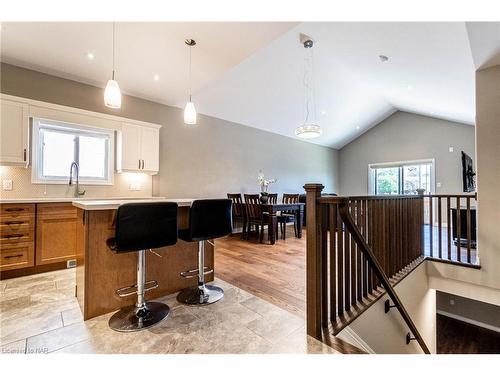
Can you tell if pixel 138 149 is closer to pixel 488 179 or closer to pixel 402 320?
pixel 402 320

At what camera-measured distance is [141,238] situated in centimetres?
179

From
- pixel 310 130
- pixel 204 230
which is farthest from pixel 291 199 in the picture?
pixel 204 230

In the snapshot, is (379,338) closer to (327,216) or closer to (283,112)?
(327,216)

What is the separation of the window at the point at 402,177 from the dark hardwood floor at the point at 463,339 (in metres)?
3.30

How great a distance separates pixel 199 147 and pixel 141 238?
367cm

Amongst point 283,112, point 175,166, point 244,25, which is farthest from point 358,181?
point 244,25

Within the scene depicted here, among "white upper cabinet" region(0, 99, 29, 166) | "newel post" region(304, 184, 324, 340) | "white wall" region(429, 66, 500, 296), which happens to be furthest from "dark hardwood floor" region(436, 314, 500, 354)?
"white upper cabinet" region(0, 99, 29, 166)

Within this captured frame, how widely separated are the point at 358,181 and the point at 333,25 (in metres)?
6.13

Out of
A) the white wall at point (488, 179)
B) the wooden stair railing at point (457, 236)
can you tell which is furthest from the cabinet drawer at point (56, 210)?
the white wall at point (488, 179)

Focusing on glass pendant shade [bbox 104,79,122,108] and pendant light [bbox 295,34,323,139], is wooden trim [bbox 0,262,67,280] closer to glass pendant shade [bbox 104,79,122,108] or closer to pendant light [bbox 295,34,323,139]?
glass pendant shade [bbox 104,79,122,108]

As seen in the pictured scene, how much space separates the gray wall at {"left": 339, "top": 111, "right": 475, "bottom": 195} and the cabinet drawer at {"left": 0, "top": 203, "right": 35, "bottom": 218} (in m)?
8.67
